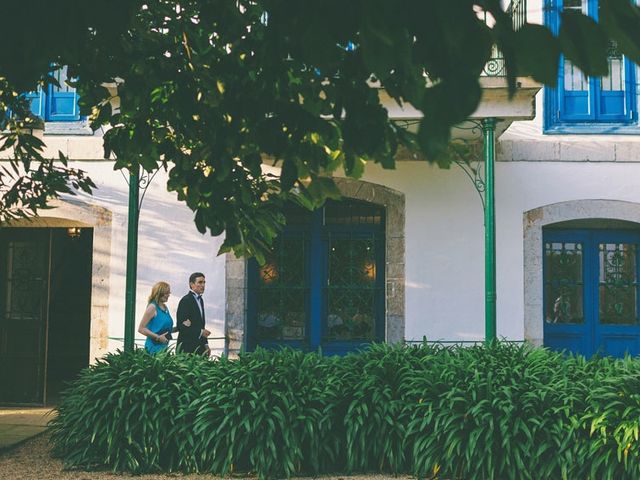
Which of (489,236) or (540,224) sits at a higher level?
(540,224)

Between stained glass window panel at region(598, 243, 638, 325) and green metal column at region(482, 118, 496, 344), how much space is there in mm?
2320

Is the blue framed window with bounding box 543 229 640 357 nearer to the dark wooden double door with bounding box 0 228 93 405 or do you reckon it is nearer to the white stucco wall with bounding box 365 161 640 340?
the white stucco wall with bounding box 365 161 640 340

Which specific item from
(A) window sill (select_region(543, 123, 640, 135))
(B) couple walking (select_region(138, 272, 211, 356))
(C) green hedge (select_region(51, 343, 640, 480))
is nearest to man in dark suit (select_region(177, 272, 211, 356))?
(B) couple walking (select_region(138, 272, 211, 356))

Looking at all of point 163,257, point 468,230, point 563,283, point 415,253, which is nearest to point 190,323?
point 163,257

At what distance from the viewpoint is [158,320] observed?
7473mm

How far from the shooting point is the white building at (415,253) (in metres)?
8.87

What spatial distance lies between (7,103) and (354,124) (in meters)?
3.18

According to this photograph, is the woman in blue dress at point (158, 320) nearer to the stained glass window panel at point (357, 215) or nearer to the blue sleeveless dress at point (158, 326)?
the blue sleeveless dress at point (158, 326)

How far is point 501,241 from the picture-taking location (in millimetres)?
8883

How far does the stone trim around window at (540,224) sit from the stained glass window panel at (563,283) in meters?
0.36

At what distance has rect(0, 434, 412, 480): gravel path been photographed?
18.9 ft

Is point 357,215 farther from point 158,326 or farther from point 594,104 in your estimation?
point 594,104

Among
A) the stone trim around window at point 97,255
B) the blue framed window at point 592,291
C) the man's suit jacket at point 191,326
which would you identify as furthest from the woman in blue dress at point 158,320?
the blue framed window at point 592,291

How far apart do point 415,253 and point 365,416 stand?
3435mm
